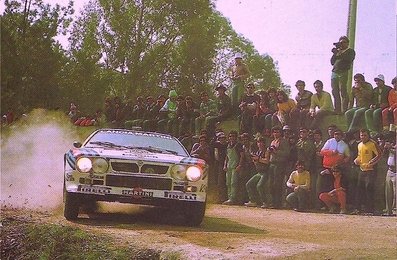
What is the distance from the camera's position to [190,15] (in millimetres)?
7238

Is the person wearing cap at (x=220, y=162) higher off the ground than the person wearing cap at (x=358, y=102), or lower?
lower

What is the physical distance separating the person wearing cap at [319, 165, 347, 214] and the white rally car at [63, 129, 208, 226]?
1.31m

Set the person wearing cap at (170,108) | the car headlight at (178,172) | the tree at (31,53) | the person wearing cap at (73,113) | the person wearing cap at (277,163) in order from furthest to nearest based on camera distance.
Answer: the tree at (31,53) < the person wearing cap at (73,113) < the person wearing cap at (277,163) < the person wearing cap at (170,108) < the car headlight at (178,172)

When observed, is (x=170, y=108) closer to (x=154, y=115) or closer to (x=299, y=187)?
(x=154, y=115)

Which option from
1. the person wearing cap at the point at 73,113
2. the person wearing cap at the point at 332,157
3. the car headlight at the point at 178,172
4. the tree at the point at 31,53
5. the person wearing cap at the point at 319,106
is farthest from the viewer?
the tree at the point at 31,53

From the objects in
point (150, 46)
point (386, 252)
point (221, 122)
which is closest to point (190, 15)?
point (150, 46)

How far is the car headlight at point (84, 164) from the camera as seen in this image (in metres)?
6.32

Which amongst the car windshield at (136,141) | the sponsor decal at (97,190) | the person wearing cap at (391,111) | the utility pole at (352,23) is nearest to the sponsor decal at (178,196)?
the sponsor decal at (97,190)

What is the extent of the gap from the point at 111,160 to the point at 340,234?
2.30m

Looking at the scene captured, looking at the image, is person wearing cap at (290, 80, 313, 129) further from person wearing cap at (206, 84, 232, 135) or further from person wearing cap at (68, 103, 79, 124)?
person wearing cap at (68, 103, 79, 124)

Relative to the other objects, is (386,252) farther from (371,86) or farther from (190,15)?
(190,15)

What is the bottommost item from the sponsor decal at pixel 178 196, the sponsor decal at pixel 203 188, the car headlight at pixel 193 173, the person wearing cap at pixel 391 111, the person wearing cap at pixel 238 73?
the sponsor decal at pixel 178 196

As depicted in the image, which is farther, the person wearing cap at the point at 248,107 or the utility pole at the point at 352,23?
the person wearing cap at the point at 248,107

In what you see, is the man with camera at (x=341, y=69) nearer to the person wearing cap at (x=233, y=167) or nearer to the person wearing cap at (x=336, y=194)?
the person wearing cap at (x=336, y=194)
